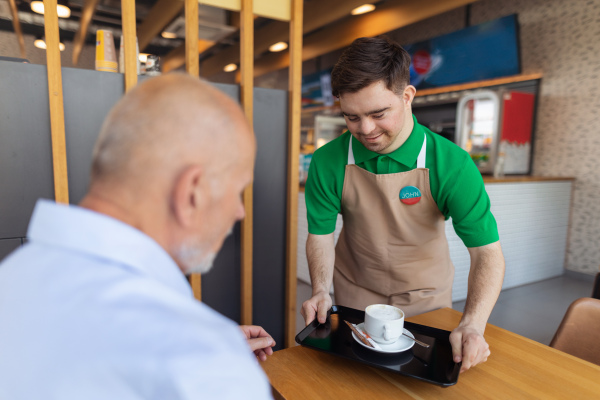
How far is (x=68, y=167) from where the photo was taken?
1.70m

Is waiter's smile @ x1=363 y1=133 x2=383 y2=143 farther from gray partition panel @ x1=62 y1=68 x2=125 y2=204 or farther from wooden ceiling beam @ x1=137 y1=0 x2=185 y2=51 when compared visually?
wooden ceiling beam @ x1=137 y1=0 x2=185 y2=51

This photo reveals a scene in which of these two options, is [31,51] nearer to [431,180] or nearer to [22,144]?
[22,144]

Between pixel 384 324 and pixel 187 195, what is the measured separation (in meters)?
0.68

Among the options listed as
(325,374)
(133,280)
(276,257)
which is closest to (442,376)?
(325,374)

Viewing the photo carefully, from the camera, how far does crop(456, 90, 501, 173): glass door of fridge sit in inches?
184

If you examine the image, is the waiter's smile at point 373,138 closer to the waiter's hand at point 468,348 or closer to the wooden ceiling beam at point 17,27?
the waiter's hand at point 468,348

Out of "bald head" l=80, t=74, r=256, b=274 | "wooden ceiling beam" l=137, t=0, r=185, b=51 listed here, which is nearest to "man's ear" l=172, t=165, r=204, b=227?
"bald head" l=80, t=74, r=256, b=274

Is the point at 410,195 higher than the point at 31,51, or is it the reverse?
the point at 31,51

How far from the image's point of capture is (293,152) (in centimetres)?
218

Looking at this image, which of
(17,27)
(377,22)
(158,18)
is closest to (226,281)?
(158,18)

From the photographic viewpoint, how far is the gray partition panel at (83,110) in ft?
5.47

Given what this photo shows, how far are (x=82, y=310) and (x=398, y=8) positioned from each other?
17.3 ft

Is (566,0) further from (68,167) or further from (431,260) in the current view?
(68,167)

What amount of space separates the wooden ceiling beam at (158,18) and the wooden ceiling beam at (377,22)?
2390 mm
